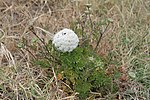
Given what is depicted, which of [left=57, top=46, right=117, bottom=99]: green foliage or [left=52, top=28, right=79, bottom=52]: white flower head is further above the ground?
[left=52, top=28, right=79, bottom=52]: white flower head

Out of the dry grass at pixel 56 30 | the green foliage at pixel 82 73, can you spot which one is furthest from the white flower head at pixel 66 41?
the dry grass at pixel 56 30

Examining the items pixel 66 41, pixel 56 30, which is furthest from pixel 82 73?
pixel 56 30

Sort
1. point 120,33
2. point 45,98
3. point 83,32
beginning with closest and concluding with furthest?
1. point 45,98
2. point 83,32
3. point 120,33

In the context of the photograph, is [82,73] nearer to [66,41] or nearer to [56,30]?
[66,41]

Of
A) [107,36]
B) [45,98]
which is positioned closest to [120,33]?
[107,36]

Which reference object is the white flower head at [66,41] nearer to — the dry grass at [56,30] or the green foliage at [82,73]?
the green foliage at [82,73]

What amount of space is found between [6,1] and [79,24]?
0.56 meters

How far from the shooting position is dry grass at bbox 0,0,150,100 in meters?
1.92

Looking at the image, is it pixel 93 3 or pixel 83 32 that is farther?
pixel 93 3

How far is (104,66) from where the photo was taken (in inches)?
78.7

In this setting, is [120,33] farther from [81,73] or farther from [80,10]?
[81,73]

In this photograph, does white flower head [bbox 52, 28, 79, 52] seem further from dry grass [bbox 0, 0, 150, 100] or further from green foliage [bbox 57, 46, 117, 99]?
dry grass [bbox 0, 0, 150, 100]

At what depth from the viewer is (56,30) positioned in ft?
7.65

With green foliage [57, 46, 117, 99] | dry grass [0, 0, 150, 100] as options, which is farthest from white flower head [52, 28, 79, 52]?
dry grass [0, 0, 150, 100]
